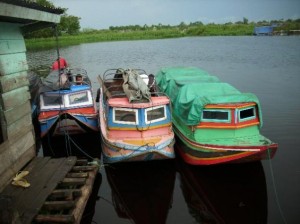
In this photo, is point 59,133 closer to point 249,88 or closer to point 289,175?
point 289,175

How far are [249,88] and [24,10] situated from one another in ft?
61.3

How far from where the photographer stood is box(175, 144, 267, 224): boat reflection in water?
8.11 m

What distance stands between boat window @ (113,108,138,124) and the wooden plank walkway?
6.70 feet

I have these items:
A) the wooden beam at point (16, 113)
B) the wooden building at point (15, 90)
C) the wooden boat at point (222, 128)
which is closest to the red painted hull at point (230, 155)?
the wooden boat at point (222, 128)

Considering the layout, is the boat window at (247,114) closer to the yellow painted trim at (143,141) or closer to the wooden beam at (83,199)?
the yellow painted trim at (143,141)

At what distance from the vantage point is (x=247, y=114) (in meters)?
9.96

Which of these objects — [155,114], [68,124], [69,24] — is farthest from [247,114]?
[69,24]

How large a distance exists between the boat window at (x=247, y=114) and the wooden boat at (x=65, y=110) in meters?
6.18

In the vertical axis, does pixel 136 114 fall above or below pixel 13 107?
below

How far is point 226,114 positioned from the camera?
32.0 feet

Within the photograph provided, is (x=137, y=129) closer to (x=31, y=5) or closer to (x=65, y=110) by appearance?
(x=65, y=110)

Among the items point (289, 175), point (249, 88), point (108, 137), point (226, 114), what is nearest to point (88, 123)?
point (108, 137)

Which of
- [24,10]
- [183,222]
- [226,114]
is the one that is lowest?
[183,222]

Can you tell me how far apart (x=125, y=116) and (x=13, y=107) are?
3.65 meters
